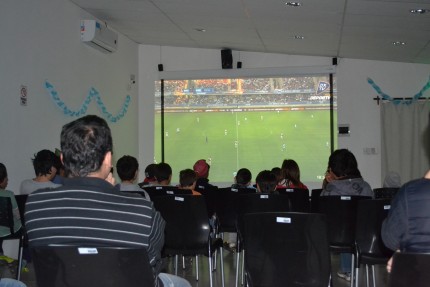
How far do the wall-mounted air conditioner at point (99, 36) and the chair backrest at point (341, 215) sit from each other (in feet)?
15.0

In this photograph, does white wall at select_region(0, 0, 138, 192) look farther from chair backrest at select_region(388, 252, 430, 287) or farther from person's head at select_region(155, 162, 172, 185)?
chair backrest at select_region(388, 252, 430, 287)

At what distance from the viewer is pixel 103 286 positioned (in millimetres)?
2037

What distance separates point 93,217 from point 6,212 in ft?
8.90

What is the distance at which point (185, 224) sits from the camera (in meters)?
4.28

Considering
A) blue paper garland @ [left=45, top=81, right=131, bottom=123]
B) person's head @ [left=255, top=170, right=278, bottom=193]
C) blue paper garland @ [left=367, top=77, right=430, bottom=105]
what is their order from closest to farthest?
person's head @ [left=255, top=170, right=278, bottom=193] → blue paper garland @ [left=45, top=81, right=131, bottom=123] → blue paper garland @ [left=367, top=77, right=430, bottom=105]

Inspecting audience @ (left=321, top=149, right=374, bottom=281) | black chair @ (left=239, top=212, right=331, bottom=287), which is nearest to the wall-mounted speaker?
audience @ (left=321, top=149, right=374, bottom=281)

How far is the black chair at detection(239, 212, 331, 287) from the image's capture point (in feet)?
9.95

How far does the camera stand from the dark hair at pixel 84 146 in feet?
→ 7.09

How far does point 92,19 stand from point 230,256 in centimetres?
383

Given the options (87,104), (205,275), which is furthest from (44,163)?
(87,104)

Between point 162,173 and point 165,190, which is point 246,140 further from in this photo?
point 165,190

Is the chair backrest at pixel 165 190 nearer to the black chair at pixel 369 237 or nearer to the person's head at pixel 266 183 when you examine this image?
the person's head at pixel 266 183

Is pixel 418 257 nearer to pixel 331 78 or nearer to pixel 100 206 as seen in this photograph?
pixel 100 206

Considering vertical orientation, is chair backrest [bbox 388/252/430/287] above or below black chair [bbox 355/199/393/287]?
above
